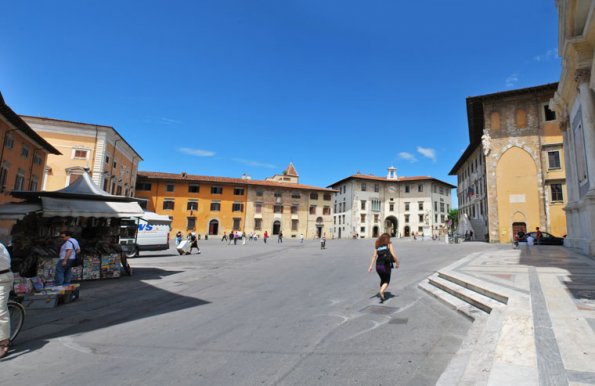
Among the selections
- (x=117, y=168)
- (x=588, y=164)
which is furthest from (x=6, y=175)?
(x=588, y=164)

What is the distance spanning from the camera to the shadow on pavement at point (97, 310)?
484 cm

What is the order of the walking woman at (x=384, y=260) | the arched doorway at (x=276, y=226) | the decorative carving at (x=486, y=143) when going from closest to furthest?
the walking woman at (x=384, y=260)
the decorative carving at (x=486, y=143)
the arched doorway at (x=276, y=226)

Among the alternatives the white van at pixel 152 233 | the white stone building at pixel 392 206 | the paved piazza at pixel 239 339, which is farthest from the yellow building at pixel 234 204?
the paved piazza at pixel 239 339

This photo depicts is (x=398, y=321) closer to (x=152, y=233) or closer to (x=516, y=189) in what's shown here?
(x=152, y=233)

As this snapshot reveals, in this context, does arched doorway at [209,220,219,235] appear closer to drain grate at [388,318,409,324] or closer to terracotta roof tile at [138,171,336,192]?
terracotta roof tile at [138,171,336,192]

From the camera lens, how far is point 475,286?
6.83 metres

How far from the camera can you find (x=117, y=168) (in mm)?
42438

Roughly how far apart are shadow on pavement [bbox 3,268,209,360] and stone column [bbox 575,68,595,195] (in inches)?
623

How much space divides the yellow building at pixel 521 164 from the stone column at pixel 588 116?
1998cm

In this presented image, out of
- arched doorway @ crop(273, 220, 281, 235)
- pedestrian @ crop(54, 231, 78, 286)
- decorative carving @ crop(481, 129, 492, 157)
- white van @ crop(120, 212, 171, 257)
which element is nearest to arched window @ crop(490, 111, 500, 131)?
decorative carving @ crop(481, 129, 492, 157)

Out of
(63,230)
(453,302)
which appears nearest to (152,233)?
(63,230)

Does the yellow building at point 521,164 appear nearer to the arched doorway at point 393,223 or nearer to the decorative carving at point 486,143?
the decorative carving at point 486,143

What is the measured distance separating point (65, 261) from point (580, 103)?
20.6 meters

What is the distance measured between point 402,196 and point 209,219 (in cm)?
4007
